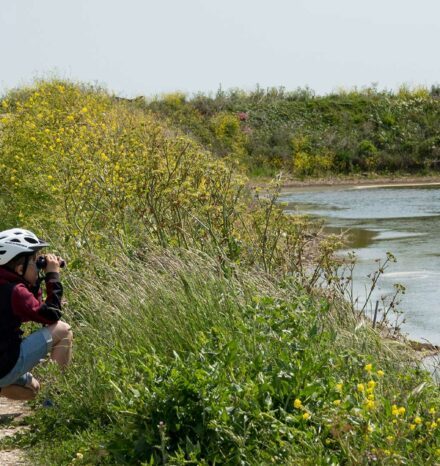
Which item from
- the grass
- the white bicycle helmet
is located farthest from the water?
the white bicycle helmet

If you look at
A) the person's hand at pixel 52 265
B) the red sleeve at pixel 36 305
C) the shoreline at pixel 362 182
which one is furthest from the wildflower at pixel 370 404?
the shoreline at pixel 362 182

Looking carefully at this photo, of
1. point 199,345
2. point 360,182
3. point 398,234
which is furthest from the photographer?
point 360,182

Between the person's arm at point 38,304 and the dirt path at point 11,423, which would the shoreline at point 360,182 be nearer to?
the dirt path at point 11,423

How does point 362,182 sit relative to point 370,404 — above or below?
below

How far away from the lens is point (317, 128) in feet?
165

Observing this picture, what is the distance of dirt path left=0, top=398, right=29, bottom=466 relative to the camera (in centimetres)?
665

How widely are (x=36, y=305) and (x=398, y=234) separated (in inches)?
705

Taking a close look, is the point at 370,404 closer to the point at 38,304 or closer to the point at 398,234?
the point at 38,304

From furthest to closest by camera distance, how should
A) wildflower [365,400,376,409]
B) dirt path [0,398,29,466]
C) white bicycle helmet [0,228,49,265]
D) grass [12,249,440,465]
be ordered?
white bicycle helmet [0,228,49,265], dirt path [0,398,29,466], grass [12,249,440,465], wildflower [365,400,376,409]

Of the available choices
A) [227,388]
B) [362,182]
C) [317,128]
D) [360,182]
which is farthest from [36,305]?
[317,128]

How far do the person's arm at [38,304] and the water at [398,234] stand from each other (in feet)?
12.6

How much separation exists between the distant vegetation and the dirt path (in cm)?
3481

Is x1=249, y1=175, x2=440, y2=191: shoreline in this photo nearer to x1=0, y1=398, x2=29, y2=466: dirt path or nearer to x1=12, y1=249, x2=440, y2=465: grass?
x1=0, y1=398, x2=29, y2=466: dirt path

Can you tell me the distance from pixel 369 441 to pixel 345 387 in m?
0.56
